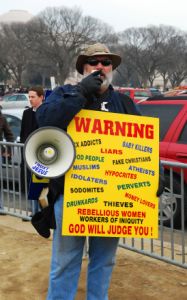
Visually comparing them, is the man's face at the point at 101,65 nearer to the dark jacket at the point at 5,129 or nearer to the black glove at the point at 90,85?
the black glove at the point at 90,85

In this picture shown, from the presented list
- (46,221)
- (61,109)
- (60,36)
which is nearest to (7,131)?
(46,221)

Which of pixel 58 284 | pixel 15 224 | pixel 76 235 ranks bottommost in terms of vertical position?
pixel 15 224

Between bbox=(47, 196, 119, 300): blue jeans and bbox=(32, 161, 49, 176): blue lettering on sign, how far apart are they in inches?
7.9

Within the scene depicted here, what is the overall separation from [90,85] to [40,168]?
558mm

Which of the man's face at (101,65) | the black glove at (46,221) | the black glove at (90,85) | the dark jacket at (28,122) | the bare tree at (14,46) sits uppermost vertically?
the bare tree at (14,46)

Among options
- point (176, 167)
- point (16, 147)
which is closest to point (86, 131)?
point (176, 167)

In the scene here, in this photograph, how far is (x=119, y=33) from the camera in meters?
70.4

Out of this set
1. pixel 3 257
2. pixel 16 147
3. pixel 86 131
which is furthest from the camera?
pixel 16 147

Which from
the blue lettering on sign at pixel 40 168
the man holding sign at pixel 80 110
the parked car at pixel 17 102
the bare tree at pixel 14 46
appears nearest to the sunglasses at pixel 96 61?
the man holding sign at pixel 80 110

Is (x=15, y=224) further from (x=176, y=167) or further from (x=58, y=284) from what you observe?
(x=58, y=284)

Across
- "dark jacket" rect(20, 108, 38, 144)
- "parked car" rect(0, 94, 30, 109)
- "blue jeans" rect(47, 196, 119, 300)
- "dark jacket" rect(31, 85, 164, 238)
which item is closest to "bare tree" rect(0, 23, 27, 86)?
"parked car" rect(0, 94, 30, 109)

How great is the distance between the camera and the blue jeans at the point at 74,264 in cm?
282

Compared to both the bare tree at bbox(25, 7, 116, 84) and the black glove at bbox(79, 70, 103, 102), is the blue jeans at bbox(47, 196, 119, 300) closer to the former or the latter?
the black glove at bbox(79, 70, 103, 102)

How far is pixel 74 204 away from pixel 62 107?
589mm
